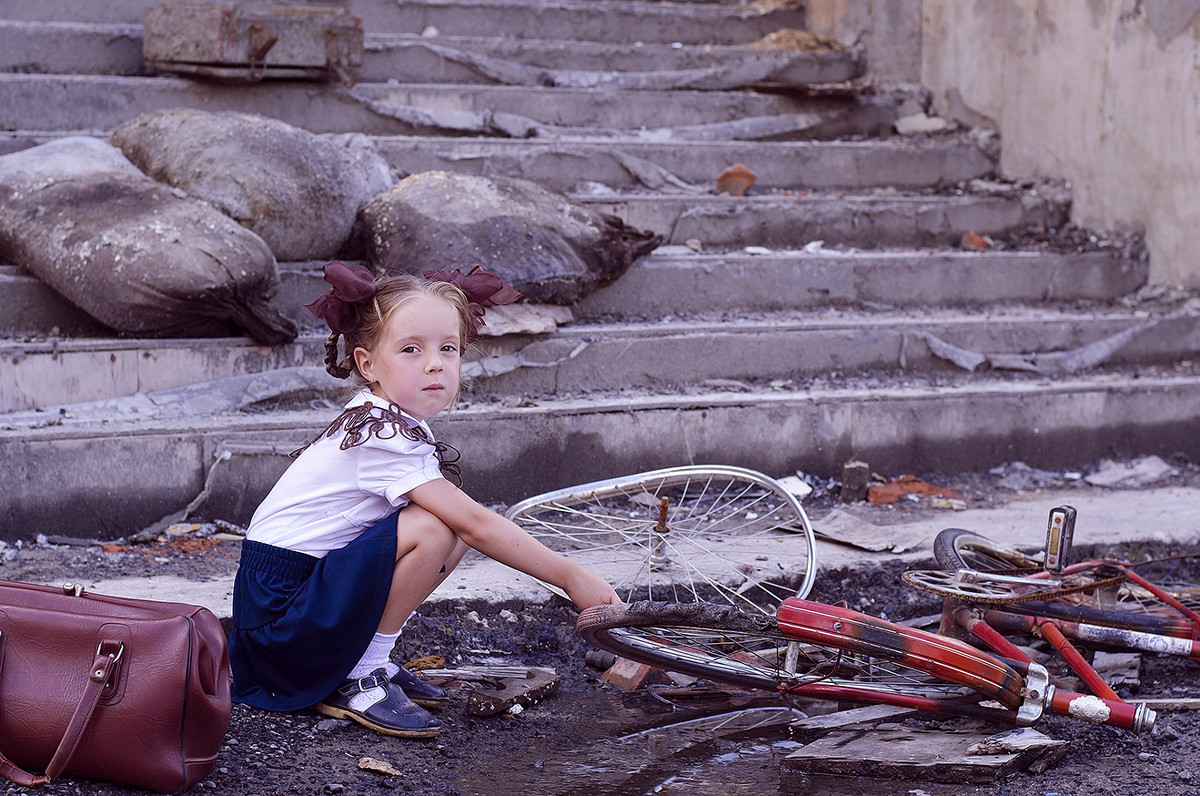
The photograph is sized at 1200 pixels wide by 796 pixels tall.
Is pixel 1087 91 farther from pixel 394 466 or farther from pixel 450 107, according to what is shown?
pixel 394 466

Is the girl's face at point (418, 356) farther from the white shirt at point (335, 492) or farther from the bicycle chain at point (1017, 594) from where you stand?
the bicycle chain at point (1017, 594)

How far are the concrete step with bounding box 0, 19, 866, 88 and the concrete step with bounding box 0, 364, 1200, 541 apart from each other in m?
2.70

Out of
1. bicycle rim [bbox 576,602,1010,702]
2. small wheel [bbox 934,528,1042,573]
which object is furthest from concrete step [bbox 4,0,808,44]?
bicycle rim [bbox 576,602,1010,702]

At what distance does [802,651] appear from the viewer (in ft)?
9.01

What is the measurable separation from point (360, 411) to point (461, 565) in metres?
1.17

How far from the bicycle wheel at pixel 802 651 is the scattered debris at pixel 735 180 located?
355cm

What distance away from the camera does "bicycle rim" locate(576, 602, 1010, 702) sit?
8.50ft

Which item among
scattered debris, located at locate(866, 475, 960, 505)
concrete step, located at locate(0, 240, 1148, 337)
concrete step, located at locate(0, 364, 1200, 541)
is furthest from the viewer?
concrete step, located at locate(0, 240, 1148, 337)

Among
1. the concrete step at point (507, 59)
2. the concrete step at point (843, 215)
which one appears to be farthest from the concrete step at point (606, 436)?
the concrete step at point (507, 59)

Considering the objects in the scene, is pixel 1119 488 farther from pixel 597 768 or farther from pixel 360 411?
pixel 360 411

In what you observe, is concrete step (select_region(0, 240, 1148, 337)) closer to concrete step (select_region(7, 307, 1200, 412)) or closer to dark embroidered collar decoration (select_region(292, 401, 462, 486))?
concrete step (select_region(7, 307, 1200, 412))

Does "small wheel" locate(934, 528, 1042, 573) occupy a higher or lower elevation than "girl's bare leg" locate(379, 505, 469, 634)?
lower

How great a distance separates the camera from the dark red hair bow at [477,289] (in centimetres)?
261

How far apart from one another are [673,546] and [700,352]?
1495mm
